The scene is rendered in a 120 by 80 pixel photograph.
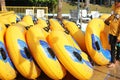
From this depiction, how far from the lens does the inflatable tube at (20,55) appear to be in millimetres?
6016

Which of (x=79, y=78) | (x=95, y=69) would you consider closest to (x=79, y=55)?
(x=79, y=78)

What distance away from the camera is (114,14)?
710 centimetres

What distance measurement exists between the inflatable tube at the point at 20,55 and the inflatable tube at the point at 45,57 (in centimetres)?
15

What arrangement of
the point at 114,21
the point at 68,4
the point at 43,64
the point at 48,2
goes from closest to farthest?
the point at 43,64 → the point at 114,21 → the point at 48,2 → the point at 68,4

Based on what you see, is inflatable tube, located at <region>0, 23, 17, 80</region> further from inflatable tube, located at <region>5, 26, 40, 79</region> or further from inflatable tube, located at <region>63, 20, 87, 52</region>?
inflatable tube, located at <region>63, 20, 87, 52</region>

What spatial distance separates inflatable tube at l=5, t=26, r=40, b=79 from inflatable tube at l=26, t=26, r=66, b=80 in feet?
0.50

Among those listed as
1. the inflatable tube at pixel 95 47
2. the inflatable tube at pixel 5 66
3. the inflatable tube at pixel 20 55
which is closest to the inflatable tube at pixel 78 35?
the inflatable tube at pixel 95 47

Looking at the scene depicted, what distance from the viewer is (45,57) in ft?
19.5

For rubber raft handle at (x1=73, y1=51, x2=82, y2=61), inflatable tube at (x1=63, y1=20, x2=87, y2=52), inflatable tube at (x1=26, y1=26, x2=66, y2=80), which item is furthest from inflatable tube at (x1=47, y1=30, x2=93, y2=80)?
inflatable tube at (x1=63, y1=20, x2=87, y2=52)

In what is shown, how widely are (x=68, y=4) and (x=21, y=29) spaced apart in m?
28.2

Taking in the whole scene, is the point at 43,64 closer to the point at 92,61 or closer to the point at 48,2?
the point at 92,61

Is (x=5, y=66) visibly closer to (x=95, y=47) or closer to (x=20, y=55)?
(x=20, y=55)

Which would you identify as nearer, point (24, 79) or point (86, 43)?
point (24, 79)

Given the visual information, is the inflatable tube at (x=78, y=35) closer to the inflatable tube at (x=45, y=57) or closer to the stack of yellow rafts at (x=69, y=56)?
the stack of yellow rafts at (x=69, y=56)
